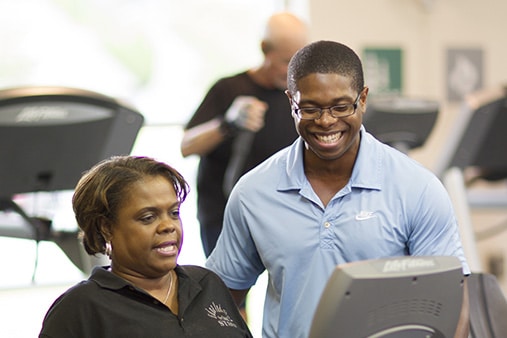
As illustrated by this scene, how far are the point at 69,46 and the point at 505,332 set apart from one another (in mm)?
3256

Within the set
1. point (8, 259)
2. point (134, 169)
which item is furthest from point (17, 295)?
point (134, 169)

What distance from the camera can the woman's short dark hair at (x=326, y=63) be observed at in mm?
1853

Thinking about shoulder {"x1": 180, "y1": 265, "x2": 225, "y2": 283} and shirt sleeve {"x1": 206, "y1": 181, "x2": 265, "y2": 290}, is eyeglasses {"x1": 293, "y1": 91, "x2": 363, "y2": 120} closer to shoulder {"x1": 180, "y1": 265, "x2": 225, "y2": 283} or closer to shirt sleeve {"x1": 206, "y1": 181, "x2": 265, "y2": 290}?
shirt sleeve {"x1": 206, "y1": 181, "x2": 265, "y2": 290}

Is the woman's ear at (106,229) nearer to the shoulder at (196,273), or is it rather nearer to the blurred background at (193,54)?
the shoulder at (196,273)

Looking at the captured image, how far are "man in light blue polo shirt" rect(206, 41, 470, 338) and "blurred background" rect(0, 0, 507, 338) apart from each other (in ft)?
7.56

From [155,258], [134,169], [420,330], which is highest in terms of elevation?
[134,169]

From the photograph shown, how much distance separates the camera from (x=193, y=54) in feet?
17.1

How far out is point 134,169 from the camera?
6.10 ft

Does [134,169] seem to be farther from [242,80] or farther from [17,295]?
[17,295]

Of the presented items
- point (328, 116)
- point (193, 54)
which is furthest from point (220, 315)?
point (193, 54)

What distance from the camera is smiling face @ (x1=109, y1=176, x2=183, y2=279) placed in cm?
180

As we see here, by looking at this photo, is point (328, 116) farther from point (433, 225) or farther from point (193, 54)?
point (193, 54)

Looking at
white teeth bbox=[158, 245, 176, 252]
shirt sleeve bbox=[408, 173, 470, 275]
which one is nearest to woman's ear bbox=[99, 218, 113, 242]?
white teeth bbox=[158, 245, 176, 252]

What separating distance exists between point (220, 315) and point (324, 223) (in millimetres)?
287
